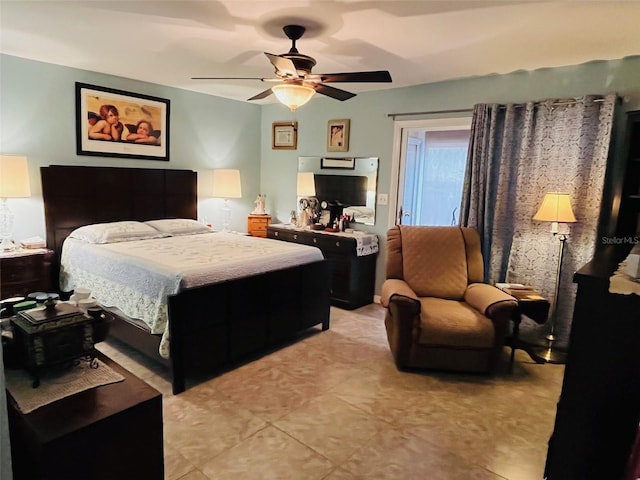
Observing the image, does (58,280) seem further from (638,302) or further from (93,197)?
(638,302)

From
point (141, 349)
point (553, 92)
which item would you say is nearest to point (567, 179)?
point (553, 92)

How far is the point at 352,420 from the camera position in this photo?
244 cm

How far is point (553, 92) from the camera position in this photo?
3.43m

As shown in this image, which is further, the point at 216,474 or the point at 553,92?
the point at 553,92

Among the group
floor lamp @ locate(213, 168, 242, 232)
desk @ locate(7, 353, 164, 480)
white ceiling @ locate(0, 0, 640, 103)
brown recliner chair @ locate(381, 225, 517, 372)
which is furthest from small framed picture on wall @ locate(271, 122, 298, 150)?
desk @ locate(7, 353, 164, 480)

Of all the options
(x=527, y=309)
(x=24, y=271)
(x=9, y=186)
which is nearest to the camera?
(x=527, y=309)

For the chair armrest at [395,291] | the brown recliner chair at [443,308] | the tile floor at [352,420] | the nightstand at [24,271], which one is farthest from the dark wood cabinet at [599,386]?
the nightstand at [24,271]

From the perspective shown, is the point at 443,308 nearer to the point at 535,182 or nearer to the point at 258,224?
the point at 535,182

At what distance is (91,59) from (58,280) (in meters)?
2.09

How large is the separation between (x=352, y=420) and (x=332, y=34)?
256cm

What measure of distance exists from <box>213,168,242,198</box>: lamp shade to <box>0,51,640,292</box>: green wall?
0.78ft

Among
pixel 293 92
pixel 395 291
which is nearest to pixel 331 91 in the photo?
pixel 293 92

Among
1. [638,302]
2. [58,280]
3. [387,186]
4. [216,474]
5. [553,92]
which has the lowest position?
[216,474]

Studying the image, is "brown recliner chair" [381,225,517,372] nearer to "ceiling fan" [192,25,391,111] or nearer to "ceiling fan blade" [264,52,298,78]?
"ceiling fan" [192,25,391,111]
